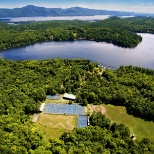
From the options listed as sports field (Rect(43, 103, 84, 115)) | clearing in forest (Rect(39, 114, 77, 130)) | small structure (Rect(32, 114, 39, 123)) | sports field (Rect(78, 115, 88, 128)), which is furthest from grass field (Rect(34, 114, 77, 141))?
sports field (Rect(43, 103, 84, 115))

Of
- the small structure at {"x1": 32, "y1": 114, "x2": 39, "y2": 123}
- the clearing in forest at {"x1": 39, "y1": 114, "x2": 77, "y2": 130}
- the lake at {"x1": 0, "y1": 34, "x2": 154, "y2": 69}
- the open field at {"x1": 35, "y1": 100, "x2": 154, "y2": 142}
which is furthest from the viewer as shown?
the lake at {"x1": 0, "y1": 34, "x2": 154, "y2": 69}

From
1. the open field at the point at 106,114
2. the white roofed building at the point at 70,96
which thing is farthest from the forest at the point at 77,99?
the open field at the point at 106,114

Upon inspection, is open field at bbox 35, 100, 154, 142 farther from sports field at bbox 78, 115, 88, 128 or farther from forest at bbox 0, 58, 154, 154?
forest at bbox 0, 58, 154, 154

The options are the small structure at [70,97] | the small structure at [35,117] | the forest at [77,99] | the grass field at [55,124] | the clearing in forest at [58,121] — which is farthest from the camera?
the small structure at [70,97]

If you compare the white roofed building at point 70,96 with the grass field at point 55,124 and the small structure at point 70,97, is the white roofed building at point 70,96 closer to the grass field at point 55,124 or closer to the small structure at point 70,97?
the small structure at point 70,97

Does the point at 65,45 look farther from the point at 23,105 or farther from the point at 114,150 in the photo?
the point at 114,150

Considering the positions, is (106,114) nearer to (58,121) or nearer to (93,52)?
(58,121)
